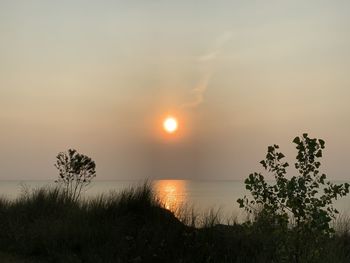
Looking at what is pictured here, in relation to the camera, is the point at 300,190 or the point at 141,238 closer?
the point at 300,190

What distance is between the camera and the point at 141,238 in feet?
34.2

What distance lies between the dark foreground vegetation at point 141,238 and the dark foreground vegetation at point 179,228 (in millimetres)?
21

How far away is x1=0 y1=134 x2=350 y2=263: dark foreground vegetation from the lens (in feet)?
25.7

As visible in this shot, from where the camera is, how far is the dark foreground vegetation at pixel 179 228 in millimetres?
7848

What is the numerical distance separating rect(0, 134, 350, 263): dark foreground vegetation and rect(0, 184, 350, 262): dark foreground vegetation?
0.02 metres

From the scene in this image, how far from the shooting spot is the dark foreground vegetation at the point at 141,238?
28.8ft

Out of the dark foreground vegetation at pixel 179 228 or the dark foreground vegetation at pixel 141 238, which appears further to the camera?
the dark foreground vegetation at pixel 141 238

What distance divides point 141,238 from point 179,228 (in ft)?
3.94

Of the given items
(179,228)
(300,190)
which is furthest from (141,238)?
(300,190)

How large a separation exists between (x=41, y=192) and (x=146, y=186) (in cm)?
395

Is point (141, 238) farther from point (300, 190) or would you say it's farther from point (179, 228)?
point (300, 190)

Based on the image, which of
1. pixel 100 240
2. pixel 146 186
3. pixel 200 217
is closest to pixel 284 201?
pixel 100 240

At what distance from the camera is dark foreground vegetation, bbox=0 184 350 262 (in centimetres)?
879

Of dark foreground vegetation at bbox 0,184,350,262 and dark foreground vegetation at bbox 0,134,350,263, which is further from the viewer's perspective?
dark foreground vegetation at bbox 0,184,350,262
